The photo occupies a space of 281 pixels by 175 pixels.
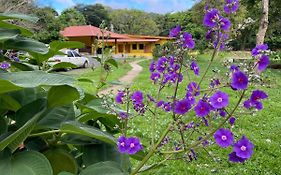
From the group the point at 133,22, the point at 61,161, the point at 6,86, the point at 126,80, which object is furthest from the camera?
the point at 133,22

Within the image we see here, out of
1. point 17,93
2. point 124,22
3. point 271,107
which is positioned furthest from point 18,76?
point 124,22

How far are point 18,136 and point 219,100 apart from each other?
472mm

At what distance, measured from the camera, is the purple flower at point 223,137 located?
999mm

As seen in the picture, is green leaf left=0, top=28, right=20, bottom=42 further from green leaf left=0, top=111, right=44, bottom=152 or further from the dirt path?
the dirt path

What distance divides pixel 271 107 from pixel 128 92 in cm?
659

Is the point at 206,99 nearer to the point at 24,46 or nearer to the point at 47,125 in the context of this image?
the point at 47,125

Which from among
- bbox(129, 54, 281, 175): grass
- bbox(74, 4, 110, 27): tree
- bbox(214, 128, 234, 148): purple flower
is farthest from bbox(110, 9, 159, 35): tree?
bbox(214, 128, 234, 148): purple flower

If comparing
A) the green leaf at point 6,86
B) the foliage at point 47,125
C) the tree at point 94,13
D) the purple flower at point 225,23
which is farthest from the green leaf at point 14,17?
the tree at point 94,13

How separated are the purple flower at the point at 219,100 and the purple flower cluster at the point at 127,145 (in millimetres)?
220

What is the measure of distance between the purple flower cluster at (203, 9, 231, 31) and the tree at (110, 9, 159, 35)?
47338mm

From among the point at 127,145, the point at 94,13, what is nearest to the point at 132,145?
the point at 127,145

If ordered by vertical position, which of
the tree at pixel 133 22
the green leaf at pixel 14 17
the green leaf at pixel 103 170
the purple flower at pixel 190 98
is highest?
the green leaf at pixel 14 17

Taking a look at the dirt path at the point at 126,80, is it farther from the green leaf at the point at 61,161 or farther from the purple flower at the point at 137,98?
the green leaf at the point at 61,161

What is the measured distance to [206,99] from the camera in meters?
1.02
